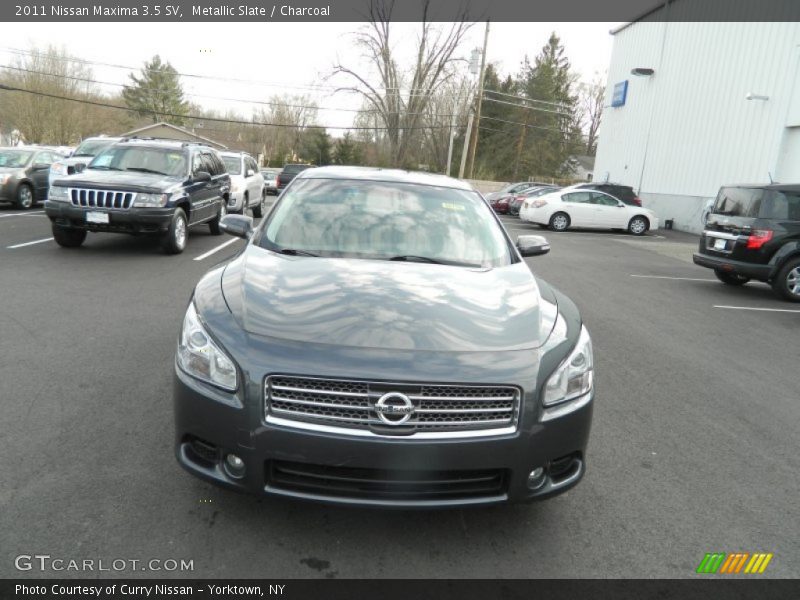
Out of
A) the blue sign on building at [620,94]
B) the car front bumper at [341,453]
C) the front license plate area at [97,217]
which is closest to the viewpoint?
the car front bumper at [341,453]

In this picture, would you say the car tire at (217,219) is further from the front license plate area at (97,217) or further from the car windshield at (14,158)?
→ the car windshield at (14,158)

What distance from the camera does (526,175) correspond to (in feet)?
187

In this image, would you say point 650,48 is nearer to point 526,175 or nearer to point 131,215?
point 131,215

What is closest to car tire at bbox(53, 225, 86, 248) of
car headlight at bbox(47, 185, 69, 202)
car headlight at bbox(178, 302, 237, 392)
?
car headlight at bbox(47, 185, 69, 202)

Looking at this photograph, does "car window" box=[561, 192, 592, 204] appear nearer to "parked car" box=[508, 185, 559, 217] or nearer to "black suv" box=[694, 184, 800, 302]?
"parked car" box=[508, 185, 559, 217]

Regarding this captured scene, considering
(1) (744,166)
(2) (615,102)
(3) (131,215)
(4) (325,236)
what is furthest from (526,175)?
(4) (325,236)

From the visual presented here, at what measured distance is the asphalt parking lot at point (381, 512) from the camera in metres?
2.62

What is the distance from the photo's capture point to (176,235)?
9844 millimetres

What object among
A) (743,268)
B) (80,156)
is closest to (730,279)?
(743,268)

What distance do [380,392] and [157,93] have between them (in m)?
84.2

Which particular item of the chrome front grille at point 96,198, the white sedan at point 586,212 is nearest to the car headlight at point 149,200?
the chrome front grille at point 96,198

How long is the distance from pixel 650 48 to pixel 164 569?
30.4 metres

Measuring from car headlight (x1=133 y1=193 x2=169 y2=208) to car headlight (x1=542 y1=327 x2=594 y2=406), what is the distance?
8.02m

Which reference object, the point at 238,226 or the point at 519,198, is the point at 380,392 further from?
the point at 519,198
